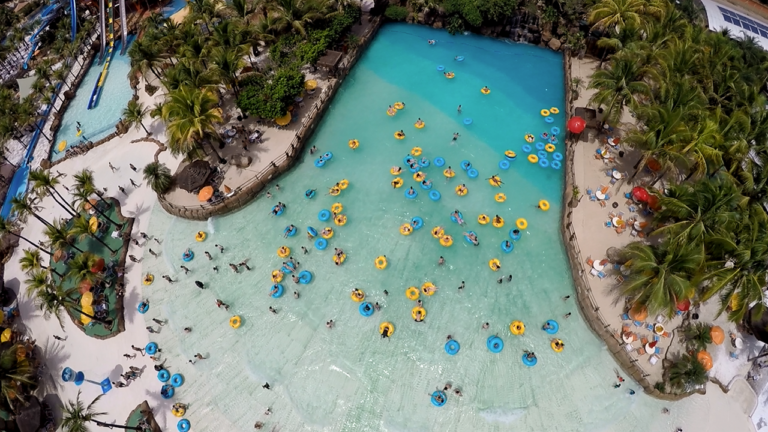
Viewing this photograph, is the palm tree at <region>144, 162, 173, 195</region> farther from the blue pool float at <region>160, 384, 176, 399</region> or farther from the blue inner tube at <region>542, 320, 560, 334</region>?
the blue inner tube at <region>542, 320, 560, 334</region>

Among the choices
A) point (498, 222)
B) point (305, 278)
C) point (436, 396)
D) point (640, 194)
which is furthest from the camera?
point (498, 222)

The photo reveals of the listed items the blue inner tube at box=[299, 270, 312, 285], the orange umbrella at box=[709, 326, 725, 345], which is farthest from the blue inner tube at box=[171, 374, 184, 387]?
the orange umbrella at box=[709, 326, 725, 345]

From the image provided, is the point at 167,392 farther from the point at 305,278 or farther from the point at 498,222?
the point at 498,222

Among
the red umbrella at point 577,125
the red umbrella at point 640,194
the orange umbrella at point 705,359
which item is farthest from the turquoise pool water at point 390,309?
the red umbrella at point 640,194

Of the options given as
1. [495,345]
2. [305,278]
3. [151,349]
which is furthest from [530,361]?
[151,349]

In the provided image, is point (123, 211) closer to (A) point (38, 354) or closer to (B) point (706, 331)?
(A) point (38, 354)

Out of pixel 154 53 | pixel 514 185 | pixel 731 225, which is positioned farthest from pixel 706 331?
pixel 154 53
